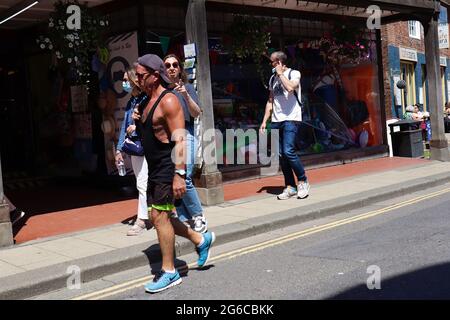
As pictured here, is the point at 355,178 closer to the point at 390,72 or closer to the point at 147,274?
the point at 147,274

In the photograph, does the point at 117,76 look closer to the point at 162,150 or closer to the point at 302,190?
the point at 302,190

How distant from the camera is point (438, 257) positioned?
207 inches

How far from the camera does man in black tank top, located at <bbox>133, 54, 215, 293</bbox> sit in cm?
461

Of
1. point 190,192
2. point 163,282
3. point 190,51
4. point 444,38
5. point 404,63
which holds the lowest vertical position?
point 163,282

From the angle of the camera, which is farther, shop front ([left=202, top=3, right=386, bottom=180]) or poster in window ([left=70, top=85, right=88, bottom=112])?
shop front ([left=202, top=3, right=386, bottom=180])

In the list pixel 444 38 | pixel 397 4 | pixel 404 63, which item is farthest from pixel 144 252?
pixel 404 63

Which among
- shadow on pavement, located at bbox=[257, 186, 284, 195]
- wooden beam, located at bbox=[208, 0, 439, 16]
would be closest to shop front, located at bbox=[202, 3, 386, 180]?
wooden beam, located at bbox=[208, 0, 439, 16]

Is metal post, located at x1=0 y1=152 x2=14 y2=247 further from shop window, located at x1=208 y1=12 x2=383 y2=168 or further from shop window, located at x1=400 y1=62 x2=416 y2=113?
shop window, located at x1=400 y1=62 x2=416 y2=113

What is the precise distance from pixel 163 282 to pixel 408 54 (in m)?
15.7

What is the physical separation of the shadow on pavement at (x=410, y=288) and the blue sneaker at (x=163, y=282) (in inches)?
53.9

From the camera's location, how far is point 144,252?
571 centimetres

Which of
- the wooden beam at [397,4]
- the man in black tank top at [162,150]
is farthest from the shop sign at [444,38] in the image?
the man in black tank top at [162,150]

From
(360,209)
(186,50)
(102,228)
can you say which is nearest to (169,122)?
(102,228)

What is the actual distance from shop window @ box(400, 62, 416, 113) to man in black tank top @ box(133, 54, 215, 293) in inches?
586
